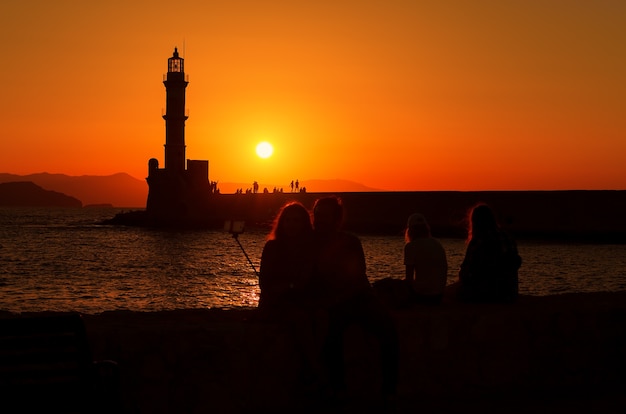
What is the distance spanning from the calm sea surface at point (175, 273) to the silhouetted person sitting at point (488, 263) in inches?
575

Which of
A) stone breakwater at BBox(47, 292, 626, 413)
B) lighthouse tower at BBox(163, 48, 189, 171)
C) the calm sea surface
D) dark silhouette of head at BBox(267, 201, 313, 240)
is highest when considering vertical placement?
lighthouse tower at BBox(163, 48, 189, 171)

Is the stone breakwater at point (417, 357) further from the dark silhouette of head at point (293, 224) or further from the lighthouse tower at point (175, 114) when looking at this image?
the lighthouse tower at point (175, 114)

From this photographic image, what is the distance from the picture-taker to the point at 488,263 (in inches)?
203

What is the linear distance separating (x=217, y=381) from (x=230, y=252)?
37.3 meters

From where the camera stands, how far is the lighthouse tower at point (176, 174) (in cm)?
5734

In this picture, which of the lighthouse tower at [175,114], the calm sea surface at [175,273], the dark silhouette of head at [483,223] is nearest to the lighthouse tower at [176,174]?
the lighthouse tower at [175,114]

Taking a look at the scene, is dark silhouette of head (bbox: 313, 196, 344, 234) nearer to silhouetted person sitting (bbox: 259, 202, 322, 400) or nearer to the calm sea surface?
silhouetted person sitting (bbox: 259, 202, 322, 400)

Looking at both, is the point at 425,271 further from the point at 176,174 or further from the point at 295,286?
the point at 176,174

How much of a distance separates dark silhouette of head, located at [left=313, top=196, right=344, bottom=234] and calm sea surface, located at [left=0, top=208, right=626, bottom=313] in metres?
15.0

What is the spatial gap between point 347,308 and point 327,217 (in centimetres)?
55

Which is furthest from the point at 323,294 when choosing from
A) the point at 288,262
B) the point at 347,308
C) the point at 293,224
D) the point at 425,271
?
the point at 425,271

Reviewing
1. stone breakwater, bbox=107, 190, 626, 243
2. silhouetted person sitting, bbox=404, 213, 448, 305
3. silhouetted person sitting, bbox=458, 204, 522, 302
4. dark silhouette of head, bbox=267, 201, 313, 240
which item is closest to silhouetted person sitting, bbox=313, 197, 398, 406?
dark silhouette of head, bbox=267, 201, 313, 240

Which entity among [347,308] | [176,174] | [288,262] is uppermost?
[176,174]

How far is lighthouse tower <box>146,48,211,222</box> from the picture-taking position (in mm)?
57344
